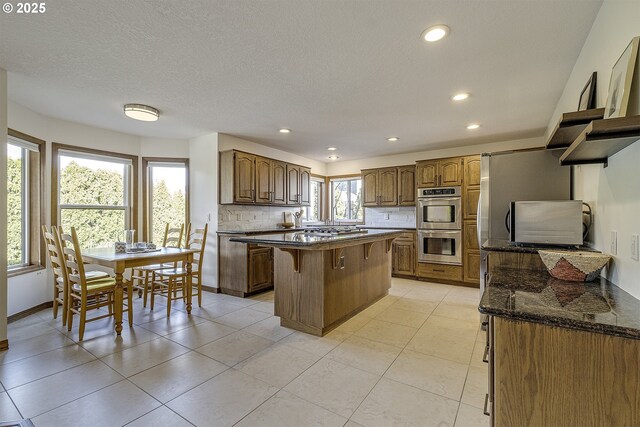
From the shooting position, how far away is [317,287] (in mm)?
2865

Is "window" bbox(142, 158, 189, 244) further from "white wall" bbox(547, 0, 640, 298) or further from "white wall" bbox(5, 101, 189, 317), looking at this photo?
"white wall" bbox(547, 0, 640, 298)

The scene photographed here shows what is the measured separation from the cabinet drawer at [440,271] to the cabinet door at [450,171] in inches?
56.5

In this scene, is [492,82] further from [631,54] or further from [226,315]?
[226,315]

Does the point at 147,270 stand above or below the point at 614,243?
below

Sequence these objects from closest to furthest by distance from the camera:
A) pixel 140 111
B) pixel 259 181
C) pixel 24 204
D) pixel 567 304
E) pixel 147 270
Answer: pixel 567 304 → pixel 140 111 → pixel 24 204 → pixel 147 270 → pixel 259 181

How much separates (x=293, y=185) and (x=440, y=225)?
2.76 meters

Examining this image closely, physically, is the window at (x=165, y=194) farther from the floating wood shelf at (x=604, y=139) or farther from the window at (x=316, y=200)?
the floating wood shelf at (x=604, y=139)

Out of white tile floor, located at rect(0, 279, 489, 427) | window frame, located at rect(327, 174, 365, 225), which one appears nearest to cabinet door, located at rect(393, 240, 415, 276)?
window frame, located at rect(327, 174, 365, 225)

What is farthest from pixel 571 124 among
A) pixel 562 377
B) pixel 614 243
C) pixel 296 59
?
pixel 296 59

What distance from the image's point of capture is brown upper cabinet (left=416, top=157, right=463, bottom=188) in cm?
486

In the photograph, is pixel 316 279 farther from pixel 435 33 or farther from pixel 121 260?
pixel 435 33

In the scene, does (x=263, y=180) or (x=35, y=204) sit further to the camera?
(x=263, y=180)

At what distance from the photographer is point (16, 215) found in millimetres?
3449

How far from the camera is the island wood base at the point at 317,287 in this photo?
2.86 meters
